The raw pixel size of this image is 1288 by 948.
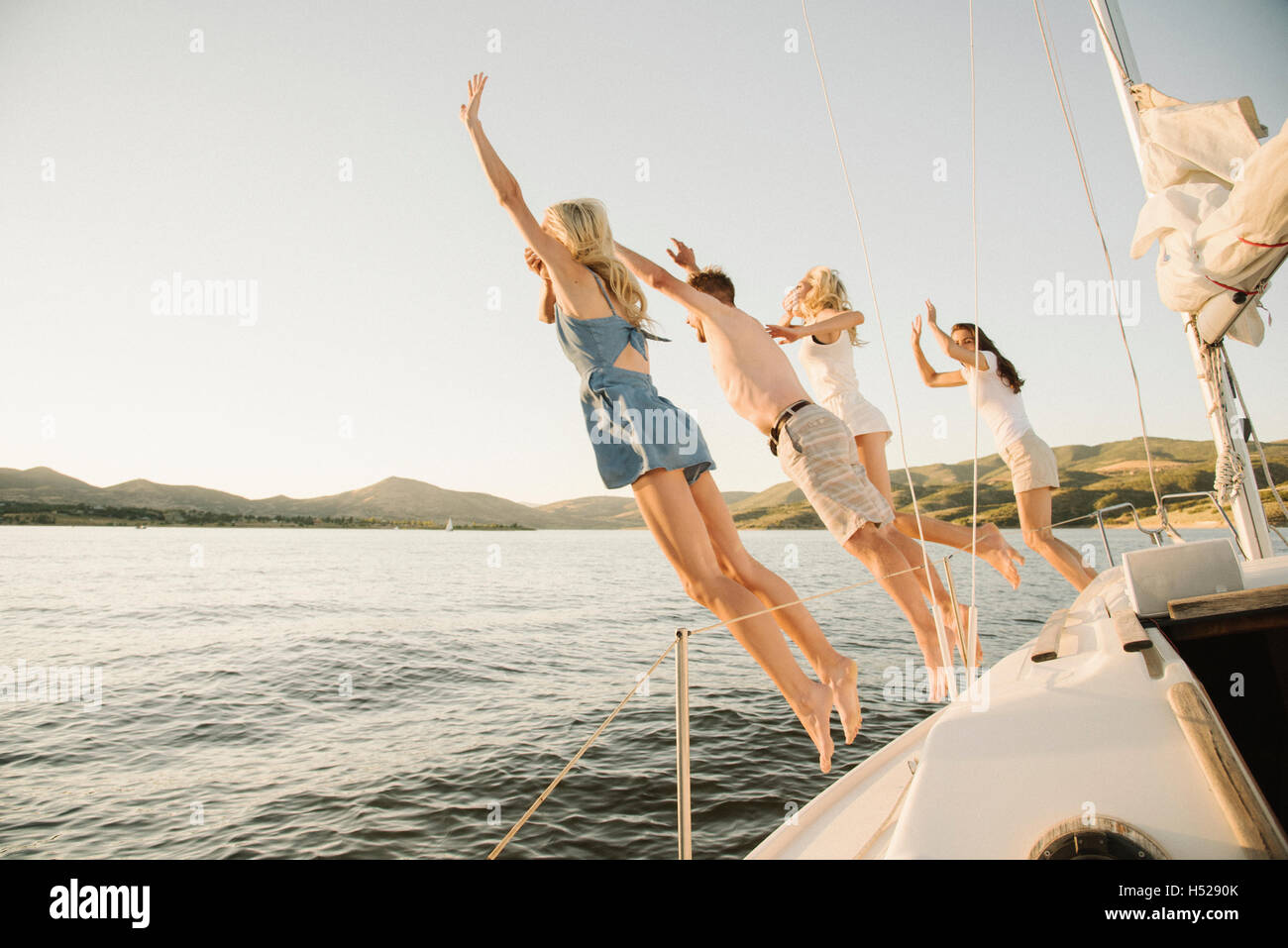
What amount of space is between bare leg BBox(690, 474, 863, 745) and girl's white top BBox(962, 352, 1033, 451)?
3.27 metres

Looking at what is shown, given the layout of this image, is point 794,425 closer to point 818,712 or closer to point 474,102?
point 818,712

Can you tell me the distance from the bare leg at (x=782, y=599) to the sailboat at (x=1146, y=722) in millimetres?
488

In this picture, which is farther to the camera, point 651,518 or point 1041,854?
point 651,518

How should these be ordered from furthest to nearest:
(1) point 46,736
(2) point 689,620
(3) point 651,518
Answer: (2) point 689,620 < (1) point 46,736 < (3) point 651,518

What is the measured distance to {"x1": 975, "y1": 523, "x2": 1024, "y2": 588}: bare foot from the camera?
14.1 ft

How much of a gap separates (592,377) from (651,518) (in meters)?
0.62

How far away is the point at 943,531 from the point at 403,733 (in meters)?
9.50

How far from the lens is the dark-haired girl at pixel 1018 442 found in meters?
5.29

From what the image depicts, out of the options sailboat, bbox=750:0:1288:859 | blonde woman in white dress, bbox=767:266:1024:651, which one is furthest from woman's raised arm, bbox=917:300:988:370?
sailboat, bbox=750:0:1288:859

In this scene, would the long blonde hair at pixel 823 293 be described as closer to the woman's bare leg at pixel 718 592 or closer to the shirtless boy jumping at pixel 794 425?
the shirtless boy jumping at pixel 794 425

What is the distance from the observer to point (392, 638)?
2211 centimetres
